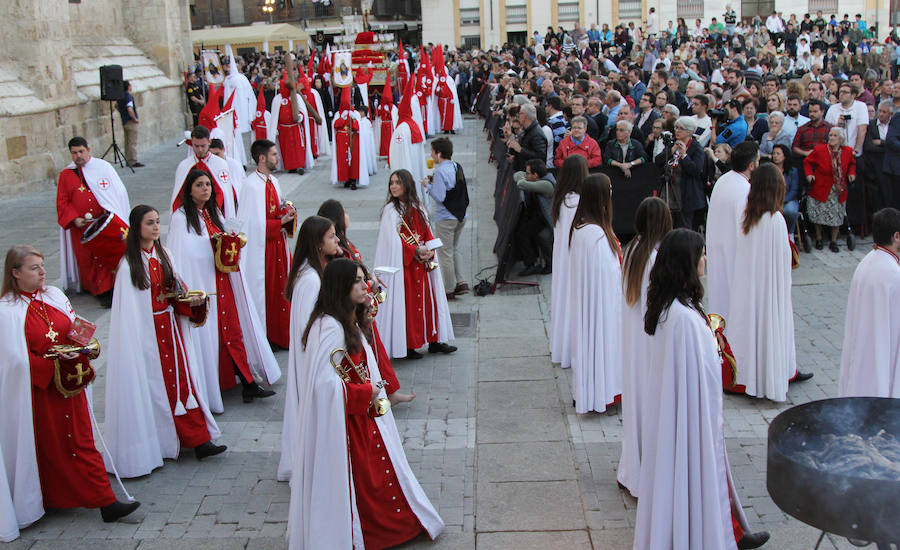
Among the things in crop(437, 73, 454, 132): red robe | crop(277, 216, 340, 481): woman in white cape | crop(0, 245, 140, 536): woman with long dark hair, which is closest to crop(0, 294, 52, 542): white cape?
crop(0, 245, 140, 536): woman with long dark hair

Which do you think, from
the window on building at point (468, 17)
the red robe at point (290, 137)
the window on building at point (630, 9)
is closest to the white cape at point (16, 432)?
the red robe at point (290, 137)

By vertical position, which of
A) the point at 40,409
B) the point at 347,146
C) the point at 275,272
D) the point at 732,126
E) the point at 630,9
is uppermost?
the point at 630,9

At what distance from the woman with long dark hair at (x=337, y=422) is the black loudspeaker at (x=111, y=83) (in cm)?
1379

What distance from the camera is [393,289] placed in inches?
315

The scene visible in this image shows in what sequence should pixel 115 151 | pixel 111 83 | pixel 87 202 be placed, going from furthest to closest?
pixel 115 151 → pixel 111 83 → pixel 87 202

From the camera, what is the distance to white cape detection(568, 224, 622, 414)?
259 inches

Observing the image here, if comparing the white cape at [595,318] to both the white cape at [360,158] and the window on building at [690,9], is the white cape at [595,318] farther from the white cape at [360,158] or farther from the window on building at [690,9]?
the window on building at [690,9]

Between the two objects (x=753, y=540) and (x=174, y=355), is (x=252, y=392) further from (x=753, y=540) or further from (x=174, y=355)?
(x=753, y=540)

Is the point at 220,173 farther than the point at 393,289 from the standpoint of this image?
Yes

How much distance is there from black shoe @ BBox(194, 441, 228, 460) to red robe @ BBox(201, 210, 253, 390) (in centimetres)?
99

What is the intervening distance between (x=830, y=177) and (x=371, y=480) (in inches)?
320

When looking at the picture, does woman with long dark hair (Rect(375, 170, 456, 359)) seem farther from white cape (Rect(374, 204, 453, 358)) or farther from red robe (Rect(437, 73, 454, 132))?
red robe (Rect(437, 73, 454, 132))

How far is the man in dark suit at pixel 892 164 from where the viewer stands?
11242 mm

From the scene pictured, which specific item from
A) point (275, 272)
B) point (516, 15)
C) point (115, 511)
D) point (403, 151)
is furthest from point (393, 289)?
point (516, 15)
